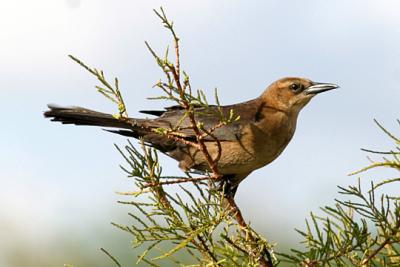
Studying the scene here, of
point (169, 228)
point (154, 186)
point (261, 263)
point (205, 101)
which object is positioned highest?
point (205, 101)

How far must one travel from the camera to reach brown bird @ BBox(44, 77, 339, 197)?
5402 millimetres

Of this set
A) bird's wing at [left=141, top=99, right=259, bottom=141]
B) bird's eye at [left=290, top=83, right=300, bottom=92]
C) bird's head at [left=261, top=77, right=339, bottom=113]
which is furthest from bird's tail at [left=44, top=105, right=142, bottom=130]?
bird's eye at [left=290, top=83, right=300, bottom=92]

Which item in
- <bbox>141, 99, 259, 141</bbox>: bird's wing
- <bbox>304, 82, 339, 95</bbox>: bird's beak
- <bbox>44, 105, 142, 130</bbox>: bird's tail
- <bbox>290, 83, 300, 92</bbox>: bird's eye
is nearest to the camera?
<bbox>44, 105, 142, 130</bbox>: bird's tail

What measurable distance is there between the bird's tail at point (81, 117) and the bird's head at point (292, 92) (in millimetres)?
1772

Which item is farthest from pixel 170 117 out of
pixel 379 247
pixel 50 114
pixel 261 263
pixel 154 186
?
pixel 379 247

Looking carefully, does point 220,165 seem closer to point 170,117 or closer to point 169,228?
point 170,117

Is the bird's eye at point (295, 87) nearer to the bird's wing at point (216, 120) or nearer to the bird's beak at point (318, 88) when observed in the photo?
the bird's beak at point (318, 88)

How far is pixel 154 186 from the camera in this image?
13.3 feet

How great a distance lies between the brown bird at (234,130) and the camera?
540cm

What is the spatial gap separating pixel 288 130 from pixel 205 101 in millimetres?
2670

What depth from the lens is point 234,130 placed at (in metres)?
5.82

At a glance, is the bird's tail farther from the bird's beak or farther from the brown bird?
the bird's beak

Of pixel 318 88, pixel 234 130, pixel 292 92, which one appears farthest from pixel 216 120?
pixel 318 88

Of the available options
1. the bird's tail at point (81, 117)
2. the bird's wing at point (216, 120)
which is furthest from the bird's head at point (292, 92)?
the bird's tail at point (81, 117)
